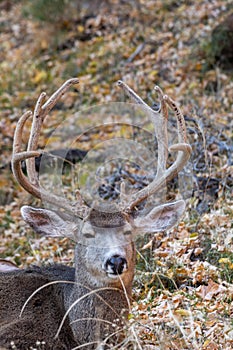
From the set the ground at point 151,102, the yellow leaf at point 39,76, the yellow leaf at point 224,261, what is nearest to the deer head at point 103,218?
the ground at point 151,102

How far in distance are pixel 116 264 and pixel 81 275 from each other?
428 millimetres

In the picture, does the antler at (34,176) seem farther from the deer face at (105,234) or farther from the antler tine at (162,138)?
the antler tine at (162,138)

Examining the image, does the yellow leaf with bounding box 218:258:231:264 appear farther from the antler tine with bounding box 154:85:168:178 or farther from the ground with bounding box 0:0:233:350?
the antler tine with bounding box 154:85:168:178

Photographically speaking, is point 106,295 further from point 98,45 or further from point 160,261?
point 98,45

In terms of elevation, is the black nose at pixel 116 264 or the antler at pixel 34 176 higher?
the antler at pixel 34 176

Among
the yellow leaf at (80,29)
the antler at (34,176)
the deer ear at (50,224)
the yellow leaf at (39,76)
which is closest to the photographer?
the antler at (34,176)

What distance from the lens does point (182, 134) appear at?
5855mm

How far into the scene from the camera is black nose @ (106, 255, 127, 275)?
525 centimetres

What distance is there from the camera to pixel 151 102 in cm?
1113

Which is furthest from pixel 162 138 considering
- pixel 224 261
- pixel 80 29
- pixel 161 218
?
pixel 80 29

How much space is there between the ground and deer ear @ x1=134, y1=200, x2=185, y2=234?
568 millimetres

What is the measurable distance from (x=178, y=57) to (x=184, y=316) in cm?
790

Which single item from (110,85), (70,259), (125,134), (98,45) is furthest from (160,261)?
(98,45)

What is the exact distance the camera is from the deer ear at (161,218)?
583 centimetres
